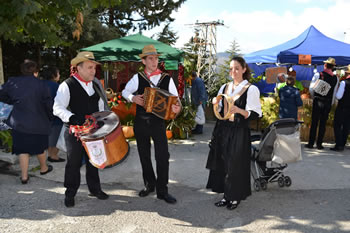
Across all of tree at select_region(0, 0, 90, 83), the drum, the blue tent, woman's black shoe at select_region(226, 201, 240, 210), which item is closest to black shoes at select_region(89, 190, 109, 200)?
the drum

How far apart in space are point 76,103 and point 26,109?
1371 millimetres

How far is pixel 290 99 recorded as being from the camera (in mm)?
6742

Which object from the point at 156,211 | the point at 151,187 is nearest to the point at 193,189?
the point at 151,187

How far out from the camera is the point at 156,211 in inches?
152

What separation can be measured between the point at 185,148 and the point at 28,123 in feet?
11.9

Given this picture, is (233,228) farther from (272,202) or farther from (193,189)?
(193,189)

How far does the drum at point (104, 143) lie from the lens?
3416 mm

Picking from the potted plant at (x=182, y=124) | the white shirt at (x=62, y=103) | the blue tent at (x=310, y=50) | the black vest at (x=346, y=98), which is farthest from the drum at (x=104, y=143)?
the blue tent at (x=310, y=50)

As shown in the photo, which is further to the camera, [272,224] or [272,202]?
[272,202]

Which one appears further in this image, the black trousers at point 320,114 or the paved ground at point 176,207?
the black trousers at point 320,114

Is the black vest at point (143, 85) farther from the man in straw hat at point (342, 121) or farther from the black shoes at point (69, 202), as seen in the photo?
the man in straw hat at point (342, 121)

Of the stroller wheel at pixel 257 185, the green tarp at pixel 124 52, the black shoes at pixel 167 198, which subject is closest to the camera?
the black shoes at pixel 167 198

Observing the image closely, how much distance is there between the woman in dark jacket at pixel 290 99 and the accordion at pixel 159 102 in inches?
150

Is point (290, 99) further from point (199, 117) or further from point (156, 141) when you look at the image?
point (156, 141)
